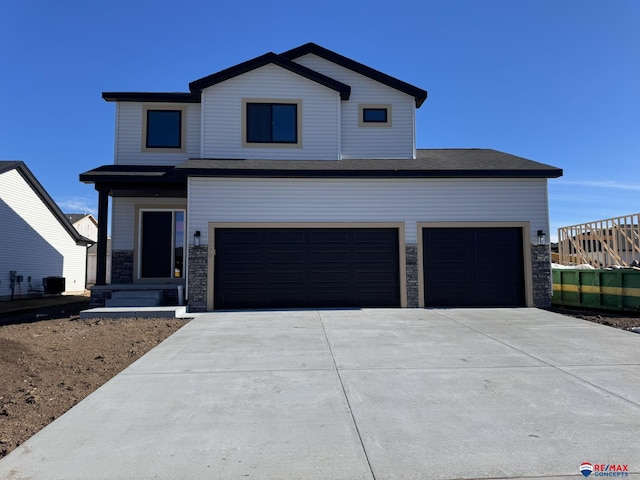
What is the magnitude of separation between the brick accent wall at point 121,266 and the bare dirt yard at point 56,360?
2.71 metres

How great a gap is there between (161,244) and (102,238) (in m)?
1.87

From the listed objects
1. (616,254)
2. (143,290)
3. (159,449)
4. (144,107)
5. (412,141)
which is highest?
(144,107)

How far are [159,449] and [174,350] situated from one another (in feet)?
12.0

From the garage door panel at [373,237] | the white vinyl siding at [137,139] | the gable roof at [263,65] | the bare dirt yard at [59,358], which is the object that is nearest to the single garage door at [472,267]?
the garage door panel at [373,237]

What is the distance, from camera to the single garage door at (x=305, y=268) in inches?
454

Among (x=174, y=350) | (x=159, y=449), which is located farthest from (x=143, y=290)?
(x=159, y=449)

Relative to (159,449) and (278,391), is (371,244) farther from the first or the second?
(159,449)

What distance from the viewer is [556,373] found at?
5473 millimetres

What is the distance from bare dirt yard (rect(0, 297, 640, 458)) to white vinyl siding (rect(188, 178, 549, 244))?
10.7 feet

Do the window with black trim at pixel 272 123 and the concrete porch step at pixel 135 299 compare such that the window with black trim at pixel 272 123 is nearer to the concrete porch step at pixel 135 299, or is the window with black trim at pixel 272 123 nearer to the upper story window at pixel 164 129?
the upper story window at pixel 164 129

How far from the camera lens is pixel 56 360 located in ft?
20.2

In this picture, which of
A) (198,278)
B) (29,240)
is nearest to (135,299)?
(198,278)

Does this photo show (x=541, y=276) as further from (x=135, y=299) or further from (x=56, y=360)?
(x=56, y=360)

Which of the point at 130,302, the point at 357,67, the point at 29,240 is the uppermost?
the point at 357,67
